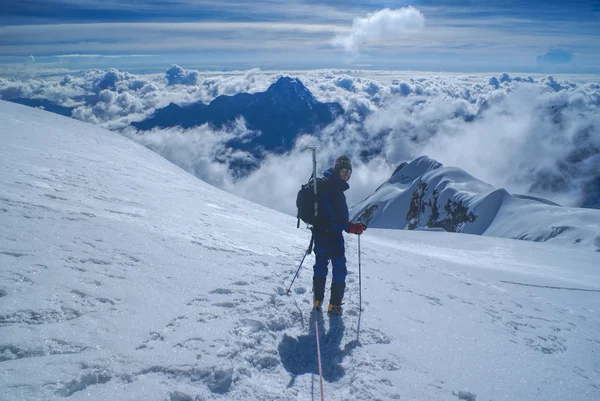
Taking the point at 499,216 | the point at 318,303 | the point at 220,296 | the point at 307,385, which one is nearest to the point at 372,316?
the point at 318,303

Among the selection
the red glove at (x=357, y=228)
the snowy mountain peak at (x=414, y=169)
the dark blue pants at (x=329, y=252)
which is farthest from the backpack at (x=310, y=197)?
the snowy mountain peak at (x=414, y=169)

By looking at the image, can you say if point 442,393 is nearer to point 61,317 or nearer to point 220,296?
point 220,296

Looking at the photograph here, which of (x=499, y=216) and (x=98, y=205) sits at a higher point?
(x=98, y=205)

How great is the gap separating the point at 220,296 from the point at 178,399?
1.94 m

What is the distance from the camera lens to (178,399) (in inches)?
139

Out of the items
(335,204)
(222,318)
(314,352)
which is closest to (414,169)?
(335,204)

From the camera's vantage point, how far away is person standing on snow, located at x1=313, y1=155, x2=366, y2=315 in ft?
18.7

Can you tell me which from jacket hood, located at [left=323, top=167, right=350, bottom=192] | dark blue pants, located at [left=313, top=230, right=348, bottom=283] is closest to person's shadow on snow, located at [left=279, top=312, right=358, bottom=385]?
dark blue pants, located at [left=313, top=230, right=348, bottom=283]

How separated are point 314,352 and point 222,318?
128cm

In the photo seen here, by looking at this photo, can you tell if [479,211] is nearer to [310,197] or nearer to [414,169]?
[414,169]

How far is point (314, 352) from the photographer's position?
15.9 ft

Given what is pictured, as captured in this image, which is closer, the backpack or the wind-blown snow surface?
the wind-blown snow surface

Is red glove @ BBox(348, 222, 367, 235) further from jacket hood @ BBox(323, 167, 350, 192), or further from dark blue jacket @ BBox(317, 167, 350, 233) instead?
jacket hood @ BBox(323, 167, 350, 192)

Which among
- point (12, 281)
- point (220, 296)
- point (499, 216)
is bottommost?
point (499, 216)
